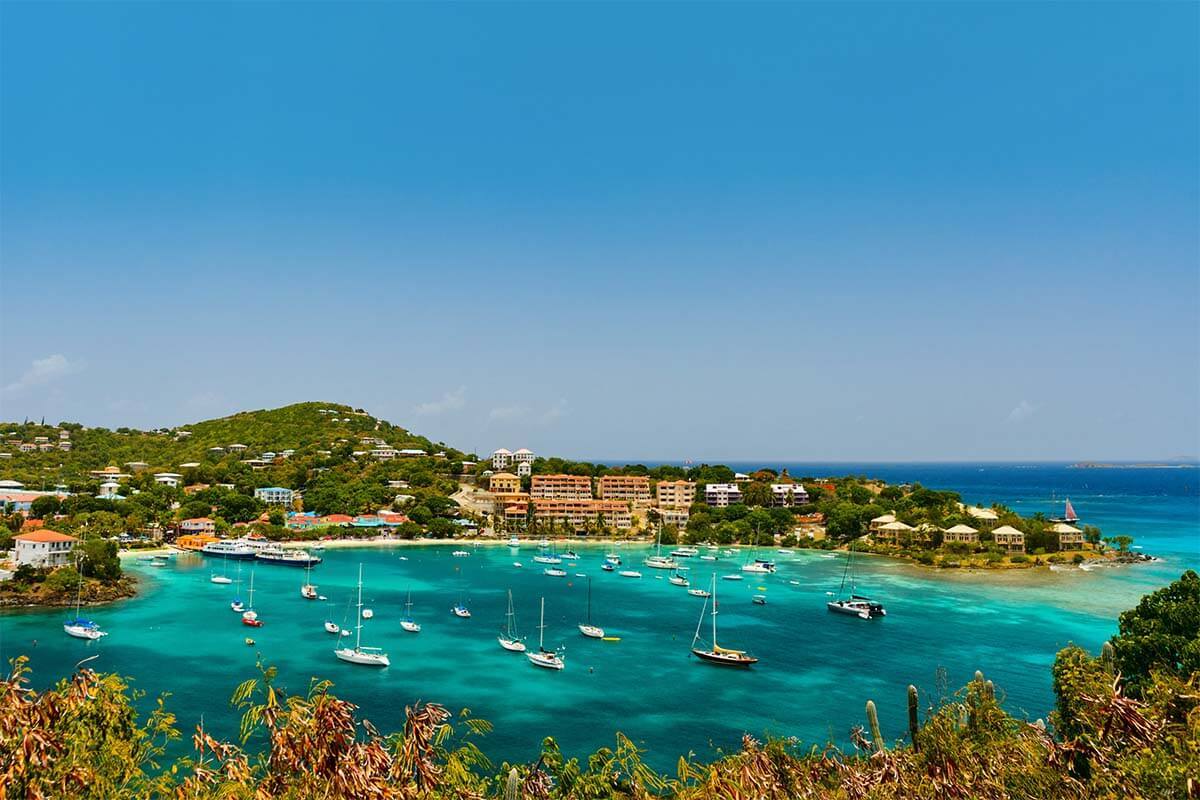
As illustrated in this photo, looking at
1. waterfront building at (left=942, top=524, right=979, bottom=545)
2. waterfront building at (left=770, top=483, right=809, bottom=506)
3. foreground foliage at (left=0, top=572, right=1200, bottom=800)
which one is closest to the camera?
foreground foliage at (left=0, top=572, right=1200, bottom=800)

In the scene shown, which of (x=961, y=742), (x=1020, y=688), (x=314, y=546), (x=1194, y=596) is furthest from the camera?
(x=314, y=546)

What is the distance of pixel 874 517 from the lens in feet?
278

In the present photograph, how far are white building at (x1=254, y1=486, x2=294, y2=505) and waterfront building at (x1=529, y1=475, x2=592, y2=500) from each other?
112 ft

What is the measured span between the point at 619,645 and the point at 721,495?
65.3 m

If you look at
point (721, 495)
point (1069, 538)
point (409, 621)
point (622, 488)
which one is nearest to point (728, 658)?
point (409, 621)

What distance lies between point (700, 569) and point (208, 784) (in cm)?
6347

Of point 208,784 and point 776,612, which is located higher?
point 208,784

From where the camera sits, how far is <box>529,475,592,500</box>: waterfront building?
106m

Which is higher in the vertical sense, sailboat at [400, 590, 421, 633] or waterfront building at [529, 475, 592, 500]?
waterfront building at [529, 475, 592, 500]

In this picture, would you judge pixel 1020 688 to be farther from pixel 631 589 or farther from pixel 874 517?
pixel 874 517

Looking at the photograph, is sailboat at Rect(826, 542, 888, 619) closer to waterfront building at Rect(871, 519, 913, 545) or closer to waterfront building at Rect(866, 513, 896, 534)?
waterfront building at Rect(871, 519, 913, 545)

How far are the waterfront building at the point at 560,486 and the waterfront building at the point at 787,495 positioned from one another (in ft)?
90.1

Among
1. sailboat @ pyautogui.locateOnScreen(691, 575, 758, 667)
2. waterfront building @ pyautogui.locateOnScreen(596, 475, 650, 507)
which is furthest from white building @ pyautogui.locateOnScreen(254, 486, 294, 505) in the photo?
sailboat @ pyautogui.locateOnScreen(691, 575, 758, 667)

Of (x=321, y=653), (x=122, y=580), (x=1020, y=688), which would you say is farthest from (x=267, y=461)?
(x=1020, y=688)
